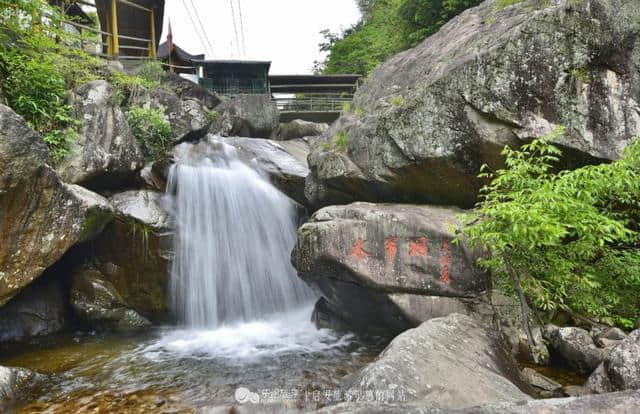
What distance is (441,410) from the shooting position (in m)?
2.14

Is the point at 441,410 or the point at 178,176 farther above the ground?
the point at 178,176

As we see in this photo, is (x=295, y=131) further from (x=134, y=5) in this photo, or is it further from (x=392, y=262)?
(x=392, y=262)

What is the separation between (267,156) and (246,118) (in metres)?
5.64

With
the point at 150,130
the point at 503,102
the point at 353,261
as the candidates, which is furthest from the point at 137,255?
the point at 503,102

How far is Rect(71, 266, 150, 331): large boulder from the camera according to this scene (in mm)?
7711

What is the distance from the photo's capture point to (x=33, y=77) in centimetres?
765

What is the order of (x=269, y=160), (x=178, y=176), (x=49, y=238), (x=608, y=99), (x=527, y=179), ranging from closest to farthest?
(x=527, y=179), (x=608, y=99), (x=49, y=238), (x=178, y=176), (x=269, y=160)

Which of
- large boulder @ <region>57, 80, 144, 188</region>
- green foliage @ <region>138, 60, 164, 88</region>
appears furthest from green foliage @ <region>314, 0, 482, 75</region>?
large boulder @ <region>57, 80, 144, 188</region>

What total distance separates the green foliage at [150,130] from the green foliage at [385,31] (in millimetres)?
9193

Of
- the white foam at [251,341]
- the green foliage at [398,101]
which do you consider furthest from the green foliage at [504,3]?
the white foam at [251,341]

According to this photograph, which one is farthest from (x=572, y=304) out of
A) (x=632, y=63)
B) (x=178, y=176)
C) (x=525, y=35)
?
(x=178, y=176)

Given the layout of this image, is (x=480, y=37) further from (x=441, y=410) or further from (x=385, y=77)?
(x=441, y=410)

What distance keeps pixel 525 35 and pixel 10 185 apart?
843cm

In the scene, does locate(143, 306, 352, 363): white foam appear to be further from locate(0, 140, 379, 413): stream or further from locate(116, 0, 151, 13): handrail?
locate(116, 0, 151, 13): handrail
